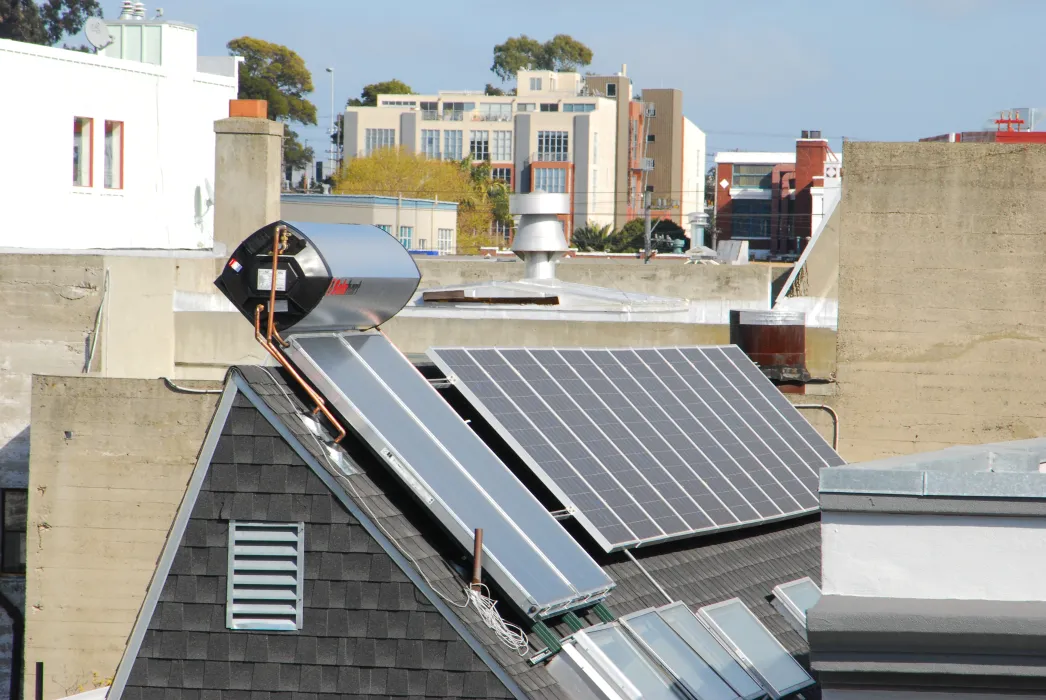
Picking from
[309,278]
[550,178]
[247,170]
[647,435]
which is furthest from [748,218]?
[309,278]

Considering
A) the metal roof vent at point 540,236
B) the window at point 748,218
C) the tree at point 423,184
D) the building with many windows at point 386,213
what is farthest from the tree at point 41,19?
the metal roof vent at point 540,236

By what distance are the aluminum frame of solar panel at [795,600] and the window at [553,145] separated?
11312 cm

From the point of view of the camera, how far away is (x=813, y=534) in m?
13.4

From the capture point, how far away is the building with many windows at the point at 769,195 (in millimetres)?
118188

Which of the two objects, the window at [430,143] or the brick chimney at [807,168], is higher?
the window at [430,143]

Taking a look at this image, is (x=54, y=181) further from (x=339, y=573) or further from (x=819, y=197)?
(x=819, y=197)

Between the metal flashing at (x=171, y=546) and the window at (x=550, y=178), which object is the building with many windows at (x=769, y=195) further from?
the metal flashing at (x=171, y=546)

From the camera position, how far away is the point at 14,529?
68.3 feet

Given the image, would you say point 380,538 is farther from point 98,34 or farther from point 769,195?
point 769,195

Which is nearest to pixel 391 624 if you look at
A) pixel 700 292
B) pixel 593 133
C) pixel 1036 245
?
pixel 1036 245

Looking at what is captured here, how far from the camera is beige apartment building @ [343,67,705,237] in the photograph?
124 meters

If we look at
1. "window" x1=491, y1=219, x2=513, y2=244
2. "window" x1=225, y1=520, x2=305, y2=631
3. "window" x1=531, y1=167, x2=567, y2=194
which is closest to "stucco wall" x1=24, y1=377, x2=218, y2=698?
"window" x1=225, y1=520, x2=305, y2=631

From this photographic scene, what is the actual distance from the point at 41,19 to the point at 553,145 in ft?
138

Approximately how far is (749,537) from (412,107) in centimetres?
12622
